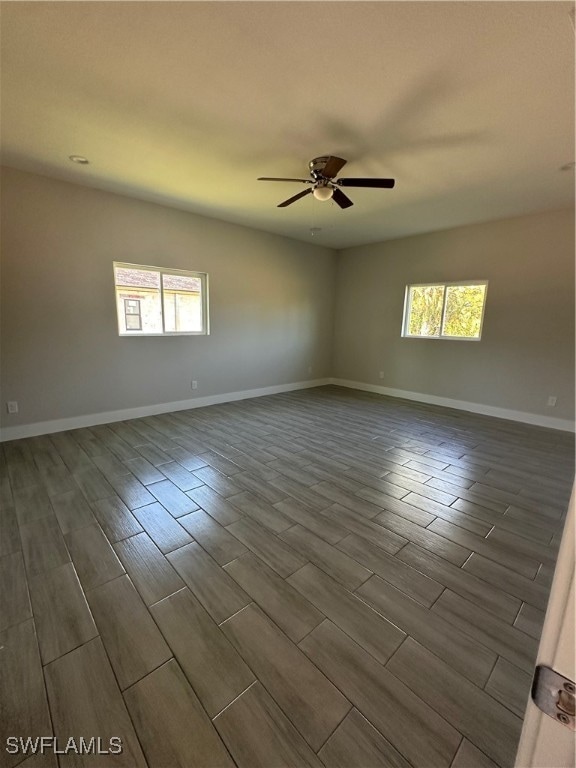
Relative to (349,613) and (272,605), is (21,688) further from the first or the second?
(349,613)

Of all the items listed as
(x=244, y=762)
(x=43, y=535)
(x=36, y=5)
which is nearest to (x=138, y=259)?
(x=36, y=5)

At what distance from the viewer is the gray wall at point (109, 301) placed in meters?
3.48

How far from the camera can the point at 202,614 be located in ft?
5.06

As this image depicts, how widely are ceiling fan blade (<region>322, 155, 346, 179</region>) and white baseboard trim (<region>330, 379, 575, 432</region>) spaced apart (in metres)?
4.19

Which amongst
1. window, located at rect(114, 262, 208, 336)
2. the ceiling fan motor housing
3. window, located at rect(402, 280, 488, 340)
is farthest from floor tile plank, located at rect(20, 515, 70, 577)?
window, located at rect(402, 280, 488, 340)

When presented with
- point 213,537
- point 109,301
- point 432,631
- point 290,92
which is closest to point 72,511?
point 213,537

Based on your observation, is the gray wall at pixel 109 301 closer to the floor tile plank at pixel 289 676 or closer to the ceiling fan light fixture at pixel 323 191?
the ceiling fan light fixture at pixel 323 191

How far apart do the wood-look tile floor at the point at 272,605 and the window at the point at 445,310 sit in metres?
2.66

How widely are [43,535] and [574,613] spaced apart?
105 inches

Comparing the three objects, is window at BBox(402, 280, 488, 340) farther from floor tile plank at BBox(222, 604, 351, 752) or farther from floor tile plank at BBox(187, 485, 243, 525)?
floor tile plank at BBox(222, 604, 351, 752)

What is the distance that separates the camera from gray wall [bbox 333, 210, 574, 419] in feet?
14.2

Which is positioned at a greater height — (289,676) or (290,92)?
(290,92)

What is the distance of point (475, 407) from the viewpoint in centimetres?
516

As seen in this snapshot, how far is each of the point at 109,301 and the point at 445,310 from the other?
16.9ft
